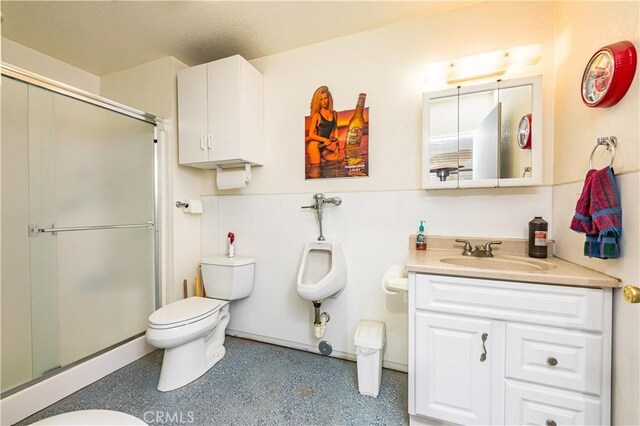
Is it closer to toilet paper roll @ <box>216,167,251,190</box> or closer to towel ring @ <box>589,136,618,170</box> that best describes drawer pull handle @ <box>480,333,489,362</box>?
towel ring @ <box>589,136,618,170</box>

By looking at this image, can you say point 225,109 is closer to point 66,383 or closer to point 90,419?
point 90,419

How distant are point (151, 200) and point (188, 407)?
4.95 feet

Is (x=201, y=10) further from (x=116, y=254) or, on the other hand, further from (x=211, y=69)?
(x=116, y=254)

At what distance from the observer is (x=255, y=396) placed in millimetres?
1507

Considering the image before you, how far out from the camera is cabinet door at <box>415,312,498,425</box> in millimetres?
1130

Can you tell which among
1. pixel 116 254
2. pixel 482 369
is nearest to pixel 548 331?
pixel 482 369

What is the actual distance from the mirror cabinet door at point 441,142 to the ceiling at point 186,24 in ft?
2.03

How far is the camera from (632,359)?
892 mm

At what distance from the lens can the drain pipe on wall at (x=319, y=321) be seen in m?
1.82

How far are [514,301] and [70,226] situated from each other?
2533mm

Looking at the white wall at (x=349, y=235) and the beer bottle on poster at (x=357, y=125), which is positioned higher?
the beer bottle on poster at (x=357, y=125)

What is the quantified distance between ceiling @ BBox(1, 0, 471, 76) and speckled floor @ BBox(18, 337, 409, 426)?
233 centimetres

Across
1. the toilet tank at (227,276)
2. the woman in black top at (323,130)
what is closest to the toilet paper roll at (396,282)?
the woman in black top at (323,130)

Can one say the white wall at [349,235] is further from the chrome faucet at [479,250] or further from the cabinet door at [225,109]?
the cabinet door at [225,109]
